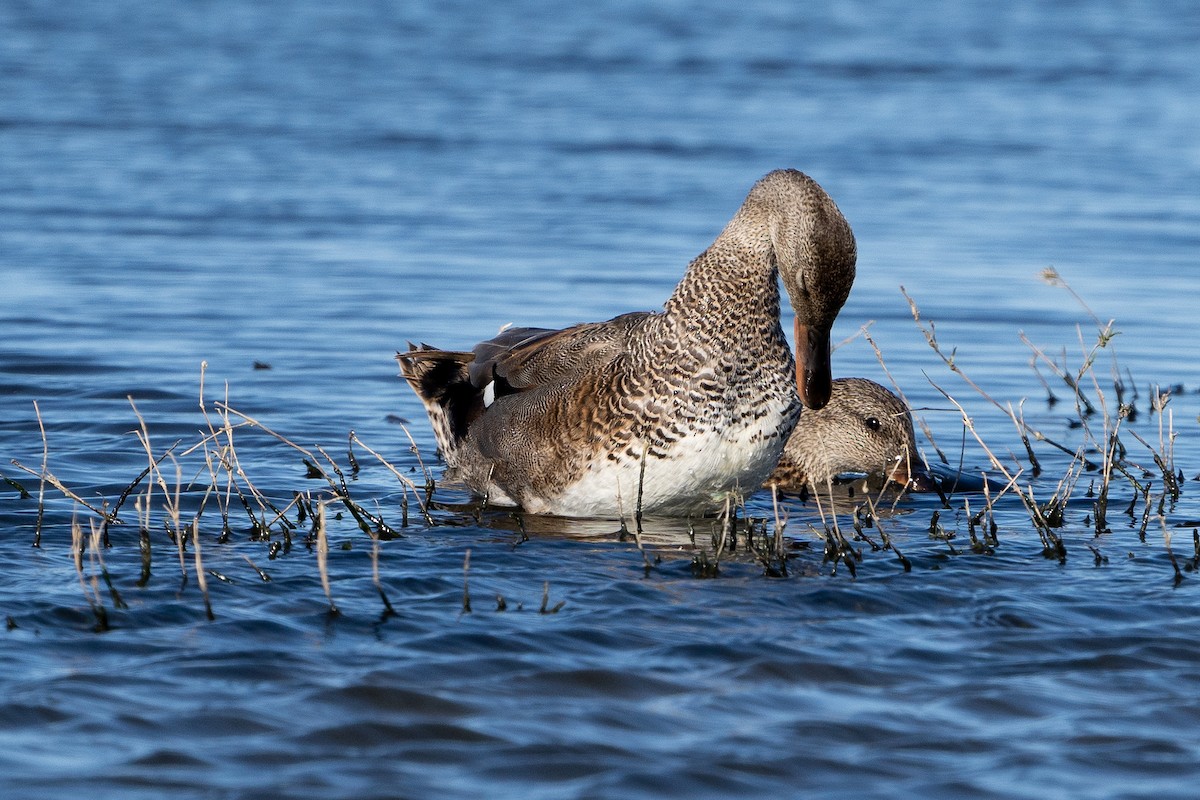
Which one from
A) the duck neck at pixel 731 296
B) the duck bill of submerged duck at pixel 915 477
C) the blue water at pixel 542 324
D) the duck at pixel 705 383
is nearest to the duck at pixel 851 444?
the duck bill of submerged duck at pixel 915 477

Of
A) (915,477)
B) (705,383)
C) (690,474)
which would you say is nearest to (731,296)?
(705,383)

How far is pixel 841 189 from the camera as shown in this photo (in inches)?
607

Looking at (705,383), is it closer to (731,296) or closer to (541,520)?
(731,296)

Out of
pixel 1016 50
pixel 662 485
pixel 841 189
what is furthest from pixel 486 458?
pixel 1016 50

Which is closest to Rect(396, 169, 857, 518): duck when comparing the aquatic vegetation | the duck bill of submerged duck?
the aquatic vegetation

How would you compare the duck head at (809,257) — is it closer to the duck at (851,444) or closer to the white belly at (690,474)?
the white belly at (690,474)

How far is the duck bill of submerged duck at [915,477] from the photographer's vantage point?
7.48m

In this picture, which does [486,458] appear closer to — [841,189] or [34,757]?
[34,757]

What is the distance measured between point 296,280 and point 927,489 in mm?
5916

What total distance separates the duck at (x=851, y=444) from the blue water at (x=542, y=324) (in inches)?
16.9

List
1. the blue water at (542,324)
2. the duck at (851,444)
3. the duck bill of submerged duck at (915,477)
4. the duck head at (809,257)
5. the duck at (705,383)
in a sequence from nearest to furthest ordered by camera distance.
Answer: the blue water at (542,324) → the duck head at (809,257) → the duck at (705,383) → the duck bill of submerged duck at (915,477) → the duck at (851,444)

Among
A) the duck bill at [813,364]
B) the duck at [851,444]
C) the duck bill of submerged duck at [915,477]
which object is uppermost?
the duck bill at [813,364]

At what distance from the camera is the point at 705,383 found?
19.8ft

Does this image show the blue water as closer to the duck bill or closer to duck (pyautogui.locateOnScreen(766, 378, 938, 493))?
duck (pyautogui.locateOnScreen(766, 378, 938, 493))
